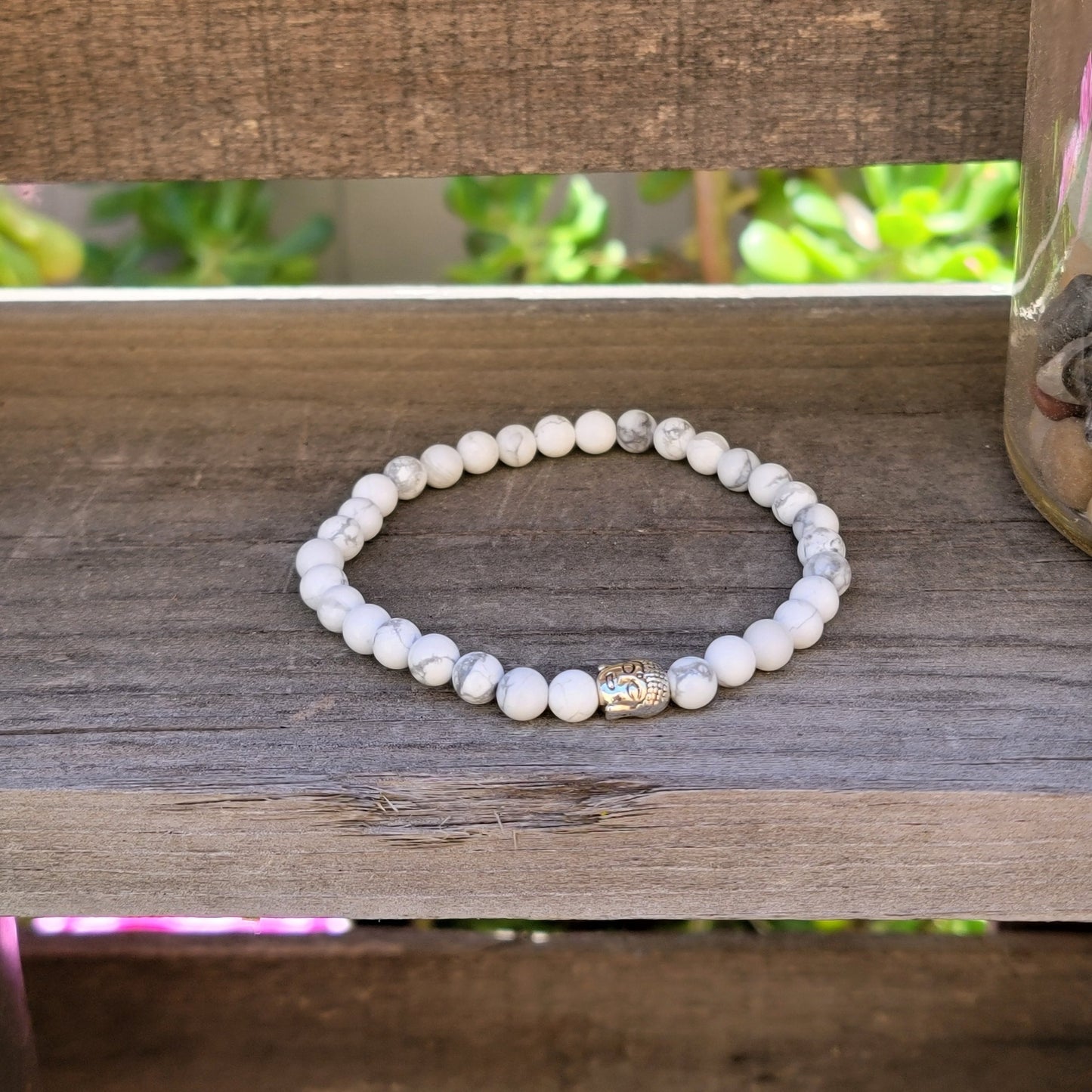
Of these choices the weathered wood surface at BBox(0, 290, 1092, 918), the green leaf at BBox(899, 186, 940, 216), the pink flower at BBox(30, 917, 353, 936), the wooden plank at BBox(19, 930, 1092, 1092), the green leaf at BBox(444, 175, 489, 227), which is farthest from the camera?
the green leaf at BBox(444, 175, 489, 227)

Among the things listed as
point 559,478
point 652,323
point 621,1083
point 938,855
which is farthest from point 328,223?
point 938,855

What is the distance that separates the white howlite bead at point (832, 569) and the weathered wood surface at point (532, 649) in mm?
15

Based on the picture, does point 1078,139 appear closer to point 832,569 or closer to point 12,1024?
point 832,569

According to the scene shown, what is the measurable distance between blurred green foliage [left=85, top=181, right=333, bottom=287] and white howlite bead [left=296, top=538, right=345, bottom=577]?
0.82 m

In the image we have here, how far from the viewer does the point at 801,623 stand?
→ 482mm

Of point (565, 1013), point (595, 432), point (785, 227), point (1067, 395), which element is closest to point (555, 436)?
point (595, 432)

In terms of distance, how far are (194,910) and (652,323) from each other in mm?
440

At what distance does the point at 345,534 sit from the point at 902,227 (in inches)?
30.7

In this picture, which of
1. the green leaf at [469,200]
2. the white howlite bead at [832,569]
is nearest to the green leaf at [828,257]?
the green leaf at [469,200]

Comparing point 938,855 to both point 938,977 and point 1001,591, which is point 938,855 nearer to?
point 1001,591

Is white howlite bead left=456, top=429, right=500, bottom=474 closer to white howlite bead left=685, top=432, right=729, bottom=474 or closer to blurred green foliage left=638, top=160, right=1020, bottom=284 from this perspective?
white howlite bead left=685, top=432, right=729, bottom=474

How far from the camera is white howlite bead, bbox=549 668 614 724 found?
1.48 feet

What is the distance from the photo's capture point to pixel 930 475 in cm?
59

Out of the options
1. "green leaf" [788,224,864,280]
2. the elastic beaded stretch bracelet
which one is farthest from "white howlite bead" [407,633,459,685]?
"green leaf" [788,224,864,280]
